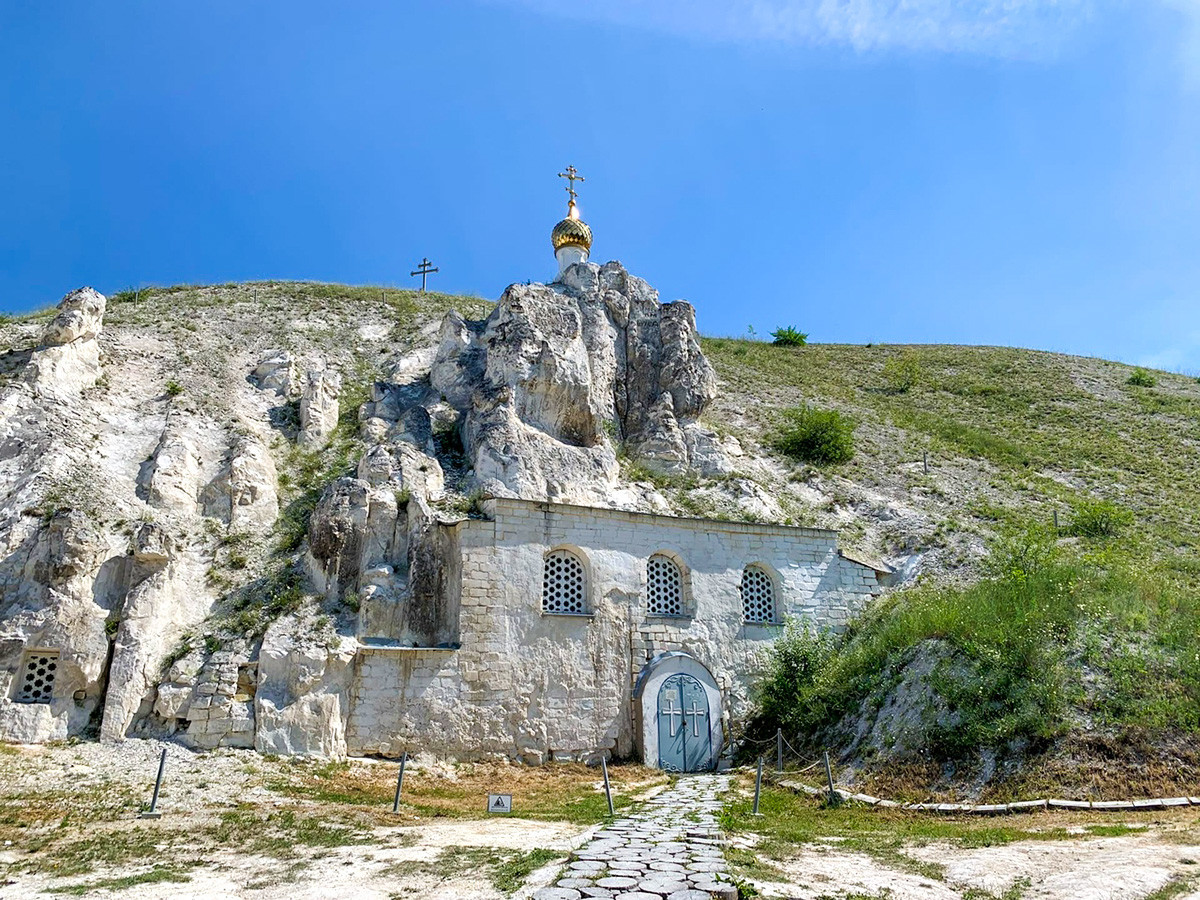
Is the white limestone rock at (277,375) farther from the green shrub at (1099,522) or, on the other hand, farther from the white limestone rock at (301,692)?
the green shrub at (1099,522)

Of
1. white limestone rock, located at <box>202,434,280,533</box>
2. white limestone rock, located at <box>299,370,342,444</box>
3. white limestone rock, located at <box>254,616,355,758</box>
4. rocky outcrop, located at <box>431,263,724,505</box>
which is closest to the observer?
white limestone rock, located at <box>254,616,355,758</box>

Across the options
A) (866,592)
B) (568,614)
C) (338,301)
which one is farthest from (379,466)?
(338,301)

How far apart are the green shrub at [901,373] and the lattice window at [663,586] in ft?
85.0

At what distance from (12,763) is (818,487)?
23.8 m

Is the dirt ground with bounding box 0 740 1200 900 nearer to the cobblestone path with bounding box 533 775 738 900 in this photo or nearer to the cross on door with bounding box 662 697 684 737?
the cobblestone path with bounding box 533 775 738 900

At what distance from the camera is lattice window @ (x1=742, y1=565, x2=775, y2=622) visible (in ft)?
74.0

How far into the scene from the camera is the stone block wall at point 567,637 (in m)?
18.1

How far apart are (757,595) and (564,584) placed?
222 inches

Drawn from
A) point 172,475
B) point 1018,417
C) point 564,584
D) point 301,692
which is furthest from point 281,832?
point 1018,417

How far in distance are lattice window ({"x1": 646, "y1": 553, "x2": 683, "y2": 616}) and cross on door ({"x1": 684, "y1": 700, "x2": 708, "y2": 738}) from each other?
90.9 inches

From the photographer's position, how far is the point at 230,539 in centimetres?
Result: 1997

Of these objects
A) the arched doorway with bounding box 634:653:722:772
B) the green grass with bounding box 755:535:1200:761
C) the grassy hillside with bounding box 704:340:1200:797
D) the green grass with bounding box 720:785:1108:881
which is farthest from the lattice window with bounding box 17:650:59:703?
the grassy hillside with bounding box 704:340:1200:797

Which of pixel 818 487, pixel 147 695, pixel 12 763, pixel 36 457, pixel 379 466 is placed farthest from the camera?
pixel 818 487

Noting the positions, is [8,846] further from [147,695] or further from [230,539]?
[230,539]
